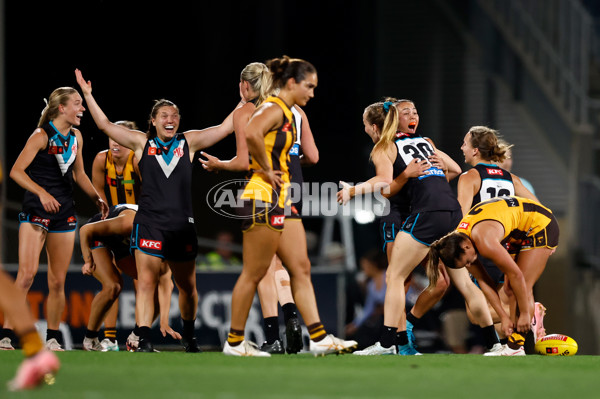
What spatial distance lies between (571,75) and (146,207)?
1136cm

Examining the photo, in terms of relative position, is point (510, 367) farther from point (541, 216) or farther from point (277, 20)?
point (277, 20)

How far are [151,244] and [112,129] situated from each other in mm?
977

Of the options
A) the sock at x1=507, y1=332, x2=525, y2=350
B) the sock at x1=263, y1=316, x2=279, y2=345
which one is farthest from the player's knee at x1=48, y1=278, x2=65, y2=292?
the sock at x1=507, y1=332, x2=525, y2=350

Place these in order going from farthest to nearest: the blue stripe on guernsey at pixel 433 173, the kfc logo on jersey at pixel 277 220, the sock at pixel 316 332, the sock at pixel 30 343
→ 1. the blue stripe on guernsey at pixel 433 173
2. the sock at pixel 316 332
3. the kfc logo on jersey at pixel 277 220
4. the sock at pixel 30 343

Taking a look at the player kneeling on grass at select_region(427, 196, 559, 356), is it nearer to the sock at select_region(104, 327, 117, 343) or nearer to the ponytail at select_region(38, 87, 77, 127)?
the sock at select_region(104, 327, 117, 343)

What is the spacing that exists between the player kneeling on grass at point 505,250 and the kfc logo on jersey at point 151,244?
2.19 m

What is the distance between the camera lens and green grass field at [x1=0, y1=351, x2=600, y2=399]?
5672 millimetres

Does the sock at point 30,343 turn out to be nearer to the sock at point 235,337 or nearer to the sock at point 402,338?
the sock at point 235,337

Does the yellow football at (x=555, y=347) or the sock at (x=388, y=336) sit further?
the yellow football at (x=555, y=347)

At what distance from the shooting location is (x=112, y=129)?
336 inches

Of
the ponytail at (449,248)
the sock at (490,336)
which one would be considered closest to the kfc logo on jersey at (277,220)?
the ponytail at (449,248)

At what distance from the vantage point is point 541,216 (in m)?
8.92

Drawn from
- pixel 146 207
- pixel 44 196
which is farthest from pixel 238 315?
pixel 44 196

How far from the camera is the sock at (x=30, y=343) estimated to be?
18.1 feet
